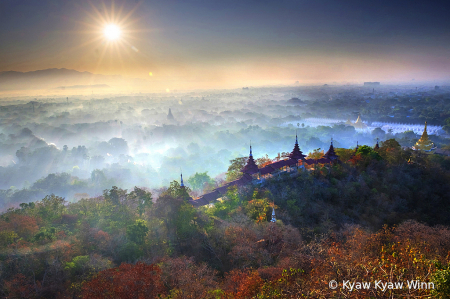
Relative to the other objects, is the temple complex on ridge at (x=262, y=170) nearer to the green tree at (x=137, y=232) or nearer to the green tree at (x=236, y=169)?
the green tree at (x=236, y=169)

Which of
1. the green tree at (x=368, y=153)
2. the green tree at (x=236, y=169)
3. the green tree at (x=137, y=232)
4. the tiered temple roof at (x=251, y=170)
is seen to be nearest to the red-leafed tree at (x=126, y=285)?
the green tree at (x=137, y=232)

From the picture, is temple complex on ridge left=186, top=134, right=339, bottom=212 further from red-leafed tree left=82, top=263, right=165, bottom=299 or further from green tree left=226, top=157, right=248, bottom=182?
red-leafed tree left=82, top=263, right=165, bottom=299

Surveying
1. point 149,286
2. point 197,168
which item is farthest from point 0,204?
point 149,286

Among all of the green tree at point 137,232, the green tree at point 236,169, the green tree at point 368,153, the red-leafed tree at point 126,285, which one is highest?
the green tree at point 368,153

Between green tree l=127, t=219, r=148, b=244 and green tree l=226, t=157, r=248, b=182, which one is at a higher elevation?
green tree l=226, t=157, r=248, b=182

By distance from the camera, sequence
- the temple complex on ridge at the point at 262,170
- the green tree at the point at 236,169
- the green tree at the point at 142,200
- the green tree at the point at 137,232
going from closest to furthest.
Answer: the green tree at the point at 137,232 → the green tree at the point at 142,200 → the temple complex on ridge at the point at 262,170 → the green tree at the point at 236,169

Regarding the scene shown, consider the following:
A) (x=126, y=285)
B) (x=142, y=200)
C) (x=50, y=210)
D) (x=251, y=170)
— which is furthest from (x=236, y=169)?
(x=126, y=285)

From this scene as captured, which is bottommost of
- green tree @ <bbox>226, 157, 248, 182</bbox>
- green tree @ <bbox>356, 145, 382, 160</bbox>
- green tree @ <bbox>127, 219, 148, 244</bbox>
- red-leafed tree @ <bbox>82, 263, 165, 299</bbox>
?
green tree @ <bbox>127, 219, 148, 244</bbox>

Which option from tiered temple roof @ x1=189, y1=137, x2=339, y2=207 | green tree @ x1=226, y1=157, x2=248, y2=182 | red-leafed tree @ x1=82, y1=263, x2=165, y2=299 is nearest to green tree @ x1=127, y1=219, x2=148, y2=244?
red-leafed tree @ x1=82, y1=263, x2=165, y2=299

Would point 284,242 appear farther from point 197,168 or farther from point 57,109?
point 57,109
